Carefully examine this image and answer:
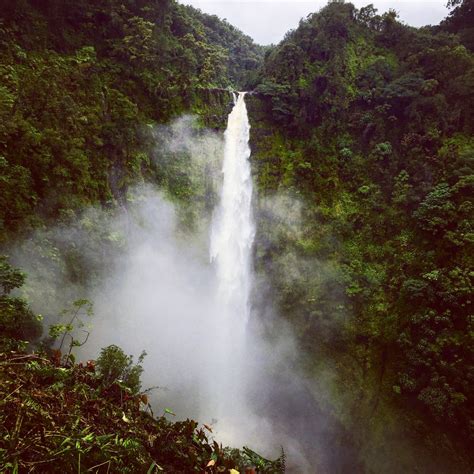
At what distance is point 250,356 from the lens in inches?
670

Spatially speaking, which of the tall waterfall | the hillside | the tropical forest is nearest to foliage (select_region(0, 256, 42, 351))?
the tropical forest

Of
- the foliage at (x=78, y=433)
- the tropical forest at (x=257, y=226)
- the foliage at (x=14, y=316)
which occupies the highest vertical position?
the tropical forest at (x=257, y=226)

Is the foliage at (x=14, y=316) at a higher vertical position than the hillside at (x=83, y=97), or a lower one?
lower

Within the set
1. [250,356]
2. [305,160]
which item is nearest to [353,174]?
[305,160]

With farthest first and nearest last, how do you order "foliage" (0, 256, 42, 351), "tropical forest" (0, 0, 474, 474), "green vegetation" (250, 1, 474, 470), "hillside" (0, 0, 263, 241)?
"green vegetation" (250, 1, 474, 470) → "tropical forest" (0, 0, 474, 474) → "hillside" (0, 0, 263, 241) → "foliage" (0, 256, 42, 351)

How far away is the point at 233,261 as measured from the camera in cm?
1831

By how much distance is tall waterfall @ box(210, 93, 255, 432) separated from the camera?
53.0 ft

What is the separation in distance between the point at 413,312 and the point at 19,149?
1629 centimetres

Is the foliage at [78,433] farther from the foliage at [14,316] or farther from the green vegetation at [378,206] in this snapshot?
the green vegetation at [378,206]

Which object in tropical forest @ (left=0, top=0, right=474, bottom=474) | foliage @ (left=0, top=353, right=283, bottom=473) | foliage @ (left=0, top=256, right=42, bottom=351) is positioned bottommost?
foliage @ (left=0, top=353, right=283, bottom=473)

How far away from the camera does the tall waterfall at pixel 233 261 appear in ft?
53.0

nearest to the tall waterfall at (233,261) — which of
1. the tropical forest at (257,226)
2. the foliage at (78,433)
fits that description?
the tropical forest at (257,226)

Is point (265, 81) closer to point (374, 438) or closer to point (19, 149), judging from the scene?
point (19, 149)

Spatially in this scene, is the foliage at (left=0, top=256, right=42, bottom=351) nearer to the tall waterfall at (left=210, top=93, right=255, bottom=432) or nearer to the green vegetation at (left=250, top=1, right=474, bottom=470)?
the tall waterfall at (left=210, top=93, right=255, bottom=432)
